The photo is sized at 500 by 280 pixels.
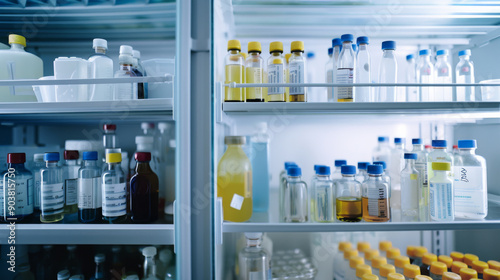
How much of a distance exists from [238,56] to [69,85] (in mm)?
618

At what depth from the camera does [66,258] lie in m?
1.20

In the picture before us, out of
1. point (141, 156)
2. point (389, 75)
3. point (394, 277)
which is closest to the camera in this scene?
point (394, 277)

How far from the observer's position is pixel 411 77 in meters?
1.23

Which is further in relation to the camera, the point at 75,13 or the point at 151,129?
the point at 151,129

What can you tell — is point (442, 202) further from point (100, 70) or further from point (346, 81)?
point (100, 70)

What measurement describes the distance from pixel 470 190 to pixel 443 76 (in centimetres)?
53

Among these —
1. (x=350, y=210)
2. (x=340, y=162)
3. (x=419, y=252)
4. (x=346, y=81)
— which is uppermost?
(x=346, y=81)

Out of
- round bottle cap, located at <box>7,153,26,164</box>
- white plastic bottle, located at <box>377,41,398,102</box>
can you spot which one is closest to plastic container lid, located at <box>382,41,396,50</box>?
white plastic bottle, located at <box>377,41,398,102</box>

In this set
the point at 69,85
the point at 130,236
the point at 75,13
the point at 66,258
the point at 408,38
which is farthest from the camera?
the point at 408,38

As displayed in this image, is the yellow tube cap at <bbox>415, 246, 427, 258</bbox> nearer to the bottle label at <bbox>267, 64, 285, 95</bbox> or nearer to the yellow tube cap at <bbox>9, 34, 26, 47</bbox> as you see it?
the bottle label at <bbox>267, 64, 285, 95</bbox>

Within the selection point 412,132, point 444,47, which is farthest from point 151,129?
point 444,47

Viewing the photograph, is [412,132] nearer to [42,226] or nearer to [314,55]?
[314,55]

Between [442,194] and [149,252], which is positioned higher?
[442,194]

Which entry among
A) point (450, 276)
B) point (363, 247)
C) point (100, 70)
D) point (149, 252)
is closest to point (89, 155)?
point (100, 70)
